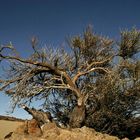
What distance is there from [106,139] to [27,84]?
7.87 m

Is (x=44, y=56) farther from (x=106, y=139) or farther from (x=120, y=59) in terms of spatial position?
(x=106, y=139)

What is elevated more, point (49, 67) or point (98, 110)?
point (49, 67)

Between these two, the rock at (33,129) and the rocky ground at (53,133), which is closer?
the rocky ground at (53,133)

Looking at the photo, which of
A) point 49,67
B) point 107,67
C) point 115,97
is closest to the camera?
point 49,67

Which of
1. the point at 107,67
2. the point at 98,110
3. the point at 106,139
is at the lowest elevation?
the point at 106,139

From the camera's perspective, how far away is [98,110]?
76.3ft

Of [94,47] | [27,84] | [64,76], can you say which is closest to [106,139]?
[64,76]

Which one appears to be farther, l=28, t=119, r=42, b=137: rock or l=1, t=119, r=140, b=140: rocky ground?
l=28, t=119, r=42, b=137: rock

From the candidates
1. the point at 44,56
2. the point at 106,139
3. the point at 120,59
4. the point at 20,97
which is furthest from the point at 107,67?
the point at 106,139

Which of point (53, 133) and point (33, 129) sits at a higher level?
point (33, 129)

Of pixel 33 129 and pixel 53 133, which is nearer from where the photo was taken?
pixel 53 133

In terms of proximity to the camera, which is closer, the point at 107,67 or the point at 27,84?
the point at 27,84

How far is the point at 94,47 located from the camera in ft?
80.2

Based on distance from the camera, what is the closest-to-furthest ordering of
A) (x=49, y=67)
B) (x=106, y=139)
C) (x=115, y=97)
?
(x=106, y=139), (x=49, y=67), (x=115, y=97)
